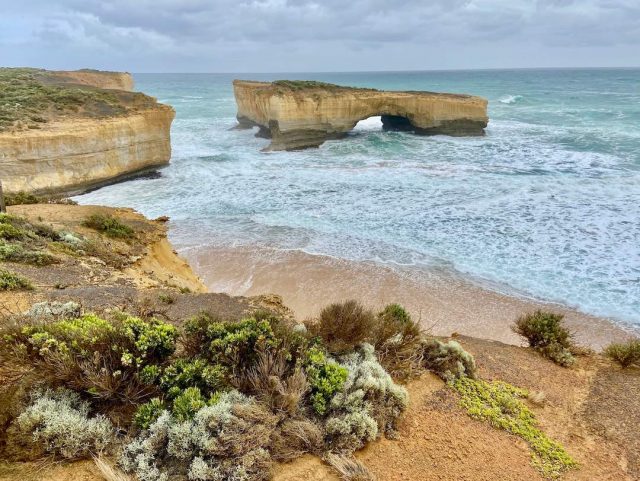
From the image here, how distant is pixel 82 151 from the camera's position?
743 inches

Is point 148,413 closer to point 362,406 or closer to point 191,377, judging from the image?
point 191,377

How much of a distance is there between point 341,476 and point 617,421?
374 cm

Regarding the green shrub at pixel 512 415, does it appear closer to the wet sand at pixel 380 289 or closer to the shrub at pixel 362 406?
the shrub at pixel 362 406

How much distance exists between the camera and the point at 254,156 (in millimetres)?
27547

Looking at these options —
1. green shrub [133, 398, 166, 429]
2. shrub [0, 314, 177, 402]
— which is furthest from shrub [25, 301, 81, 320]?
green shrub [133, 398, 166, 429]

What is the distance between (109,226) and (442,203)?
12453 millimetres

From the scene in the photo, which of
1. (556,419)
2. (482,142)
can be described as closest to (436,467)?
(556,419)

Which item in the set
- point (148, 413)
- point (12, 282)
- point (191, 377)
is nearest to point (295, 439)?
point (191, 377)

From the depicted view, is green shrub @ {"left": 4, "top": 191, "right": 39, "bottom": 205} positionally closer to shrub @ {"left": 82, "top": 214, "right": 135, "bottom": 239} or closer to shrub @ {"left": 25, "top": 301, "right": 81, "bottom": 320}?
shrub @ {"left": 82, "top": 214, "right": 135, "bottom": 239}

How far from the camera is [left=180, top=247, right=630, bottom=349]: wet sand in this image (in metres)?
9.48

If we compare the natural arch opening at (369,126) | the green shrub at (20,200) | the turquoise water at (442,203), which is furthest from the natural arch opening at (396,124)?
the green shrub at (20,200)

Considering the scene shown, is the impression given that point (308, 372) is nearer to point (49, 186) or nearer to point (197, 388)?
point (197, 388)

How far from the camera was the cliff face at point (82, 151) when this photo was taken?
56.3ft

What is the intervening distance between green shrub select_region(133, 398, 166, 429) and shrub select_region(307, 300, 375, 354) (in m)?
1.98
